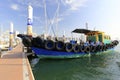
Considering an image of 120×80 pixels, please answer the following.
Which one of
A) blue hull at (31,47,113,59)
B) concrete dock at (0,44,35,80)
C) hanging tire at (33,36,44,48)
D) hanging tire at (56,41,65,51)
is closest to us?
concrete dock at (0,44,35,80)

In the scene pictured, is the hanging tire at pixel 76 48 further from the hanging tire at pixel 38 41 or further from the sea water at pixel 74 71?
the hanging tire at pixel 38 41

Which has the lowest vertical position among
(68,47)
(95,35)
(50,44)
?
(68,47)

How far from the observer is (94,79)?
32.4 ft

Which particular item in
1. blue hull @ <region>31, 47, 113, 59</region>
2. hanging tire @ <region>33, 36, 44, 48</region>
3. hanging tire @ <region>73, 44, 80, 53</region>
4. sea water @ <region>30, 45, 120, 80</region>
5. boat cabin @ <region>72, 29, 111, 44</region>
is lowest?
sea water @ <region>30, 45, 120, 80</region>

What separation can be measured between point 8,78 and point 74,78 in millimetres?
4884

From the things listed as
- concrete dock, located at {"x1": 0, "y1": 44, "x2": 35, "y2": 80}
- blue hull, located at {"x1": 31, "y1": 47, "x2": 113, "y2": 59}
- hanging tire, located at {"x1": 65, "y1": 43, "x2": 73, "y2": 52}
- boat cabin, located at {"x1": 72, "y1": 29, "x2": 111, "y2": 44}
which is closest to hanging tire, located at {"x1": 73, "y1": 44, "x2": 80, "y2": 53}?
blue hull, located at {"x1": 31, "y1": 47, "x2": 113, "y2": 59}

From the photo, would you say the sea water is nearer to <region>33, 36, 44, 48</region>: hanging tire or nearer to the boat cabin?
<region>33, 36, 44, 48</region>: hanging tire

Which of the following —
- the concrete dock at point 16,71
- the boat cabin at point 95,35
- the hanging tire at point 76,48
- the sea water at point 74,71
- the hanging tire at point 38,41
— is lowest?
the sea water at point 74,71

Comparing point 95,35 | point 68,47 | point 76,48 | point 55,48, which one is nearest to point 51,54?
point 55,48

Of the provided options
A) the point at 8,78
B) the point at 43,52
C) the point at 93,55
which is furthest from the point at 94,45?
the point at 8,78

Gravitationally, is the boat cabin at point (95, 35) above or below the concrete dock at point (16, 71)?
above

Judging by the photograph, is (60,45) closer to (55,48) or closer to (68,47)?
(55,48)

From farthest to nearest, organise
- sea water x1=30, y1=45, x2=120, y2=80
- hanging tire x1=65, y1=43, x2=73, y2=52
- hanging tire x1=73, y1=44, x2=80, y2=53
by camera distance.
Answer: hanging tire x1=73, y1=44, x2=80, y2=53 → hanging tire x1=65, y1=43, x2=73, y2=52 → sea water x1=30, y1=45, x2=120, y2=80

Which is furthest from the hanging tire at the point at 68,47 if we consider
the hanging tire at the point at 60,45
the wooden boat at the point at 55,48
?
the hanging tire at the point at 60,45
